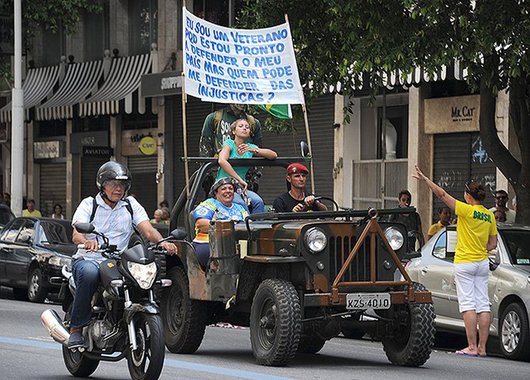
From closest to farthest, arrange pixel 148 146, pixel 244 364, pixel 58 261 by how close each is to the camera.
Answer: pixel 244 364 < pixel 58 261 < pixel 148 146

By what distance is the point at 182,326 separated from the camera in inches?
539

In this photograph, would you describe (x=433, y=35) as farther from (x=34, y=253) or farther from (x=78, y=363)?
(x=34, y=253)

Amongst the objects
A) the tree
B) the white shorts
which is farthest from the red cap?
the tree

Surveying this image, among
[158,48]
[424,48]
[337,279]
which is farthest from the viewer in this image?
[158,48]

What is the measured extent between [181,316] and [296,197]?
1.59 metres

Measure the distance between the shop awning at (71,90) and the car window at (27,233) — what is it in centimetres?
1328

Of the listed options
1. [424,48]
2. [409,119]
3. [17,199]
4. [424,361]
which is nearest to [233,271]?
[424,361]

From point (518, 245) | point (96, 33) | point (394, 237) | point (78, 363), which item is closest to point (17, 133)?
point (96, 33)

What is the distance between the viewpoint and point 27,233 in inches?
973

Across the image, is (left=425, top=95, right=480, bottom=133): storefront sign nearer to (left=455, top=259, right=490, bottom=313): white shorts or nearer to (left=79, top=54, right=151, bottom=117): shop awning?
(left=79, top=54, right=151, bottom=117): shop awning

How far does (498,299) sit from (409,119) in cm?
1263

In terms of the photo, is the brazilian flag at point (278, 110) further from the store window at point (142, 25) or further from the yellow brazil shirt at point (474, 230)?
the store window at point (142, 25)

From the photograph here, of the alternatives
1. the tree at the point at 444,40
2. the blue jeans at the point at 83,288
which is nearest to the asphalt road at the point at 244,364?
the blue jeans at the point at 83,288

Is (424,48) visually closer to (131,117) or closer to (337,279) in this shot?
(337,279)
